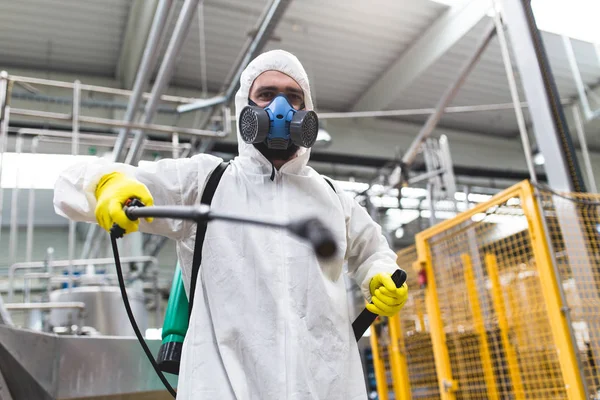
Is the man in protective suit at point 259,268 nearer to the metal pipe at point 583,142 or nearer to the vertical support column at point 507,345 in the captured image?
the vertical support column at point 507,345

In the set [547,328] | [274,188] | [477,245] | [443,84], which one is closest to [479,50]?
[477,245]

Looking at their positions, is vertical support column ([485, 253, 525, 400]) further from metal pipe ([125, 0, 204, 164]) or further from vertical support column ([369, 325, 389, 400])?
metal pipe ([125, 0, 204, 164])

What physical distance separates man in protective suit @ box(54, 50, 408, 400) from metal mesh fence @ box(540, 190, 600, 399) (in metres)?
1.32

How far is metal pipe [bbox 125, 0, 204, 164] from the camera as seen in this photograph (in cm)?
419

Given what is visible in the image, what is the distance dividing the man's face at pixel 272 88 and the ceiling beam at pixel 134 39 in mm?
5264

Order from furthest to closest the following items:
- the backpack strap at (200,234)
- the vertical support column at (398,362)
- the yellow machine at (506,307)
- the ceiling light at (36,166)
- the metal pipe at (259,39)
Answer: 1. the ceiling light at (36,166)
2. the metal pipe at (259,39)
3. the vertical support column at (398,362)
4. the yellow machine at (506,307)
5. the backpack strap at (200,234)

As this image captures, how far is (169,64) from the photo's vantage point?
4.73 metres

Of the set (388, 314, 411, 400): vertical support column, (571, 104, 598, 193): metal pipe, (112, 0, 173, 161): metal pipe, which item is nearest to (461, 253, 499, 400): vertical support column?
(388, 314, 411, 400): vertical support column

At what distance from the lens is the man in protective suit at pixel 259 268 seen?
4.51 feet

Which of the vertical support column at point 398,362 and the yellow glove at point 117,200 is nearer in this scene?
the yellow glove at point 117,200

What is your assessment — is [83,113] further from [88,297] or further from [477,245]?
[477,245]

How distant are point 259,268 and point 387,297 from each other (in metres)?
0.40

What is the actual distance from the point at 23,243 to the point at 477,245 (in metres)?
11.7

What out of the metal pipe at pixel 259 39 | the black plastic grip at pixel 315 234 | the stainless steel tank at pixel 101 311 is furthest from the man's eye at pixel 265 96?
the stainless steel tank at pixel 101 311
